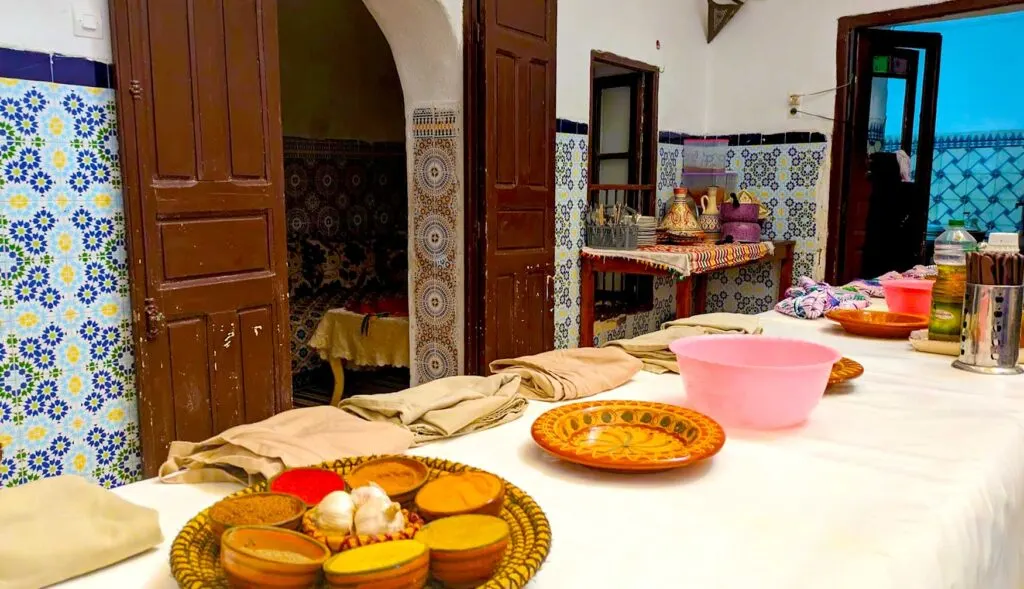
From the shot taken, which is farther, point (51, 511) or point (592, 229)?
point (592, 229)

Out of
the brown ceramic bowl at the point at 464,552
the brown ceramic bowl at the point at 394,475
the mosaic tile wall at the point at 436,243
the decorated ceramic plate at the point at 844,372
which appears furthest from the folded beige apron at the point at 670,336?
the mosaic tile wall at the point at 436,243

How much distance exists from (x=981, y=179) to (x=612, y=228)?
15.8 feet

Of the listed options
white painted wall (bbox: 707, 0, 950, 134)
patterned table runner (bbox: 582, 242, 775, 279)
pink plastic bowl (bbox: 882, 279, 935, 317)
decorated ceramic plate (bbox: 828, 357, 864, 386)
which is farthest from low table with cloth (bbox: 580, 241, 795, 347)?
decorated ceramic plate (bbox: 828, 357, 864, 386)

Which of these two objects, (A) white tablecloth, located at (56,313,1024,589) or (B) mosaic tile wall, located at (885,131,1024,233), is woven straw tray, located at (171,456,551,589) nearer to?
(A) white tablecloth, located at (56,313,1024,589)

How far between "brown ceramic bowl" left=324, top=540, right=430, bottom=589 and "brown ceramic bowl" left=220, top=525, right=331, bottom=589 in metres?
0.02

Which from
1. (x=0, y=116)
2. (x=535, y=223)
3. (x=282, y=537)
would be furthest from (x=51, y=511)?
(x=535, y=223)

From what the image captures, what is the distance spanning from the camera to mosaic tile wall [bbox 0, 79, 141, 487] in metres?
2.27

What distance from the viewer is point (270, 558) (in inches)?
29.2

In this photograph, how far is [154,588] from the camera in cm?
82

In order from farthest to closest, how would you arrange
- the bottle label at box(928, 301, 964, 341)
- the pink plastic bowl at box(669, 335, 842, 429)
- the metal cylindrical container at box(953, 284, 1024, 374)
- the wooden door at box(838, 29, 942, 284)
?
the wooden door at box(838, 29, 942, 284) < the bottle label at box(928, 301, 964, 341) < the metal cylindrical container at box(953, 284, 1024, 374) < the pink plastic bowl at box(669, 335, 842, 429)

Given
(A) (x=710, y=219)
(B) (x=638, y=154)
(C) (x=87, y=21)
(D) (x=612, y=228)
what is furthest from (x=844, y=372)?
(B) (x=638, y=154)

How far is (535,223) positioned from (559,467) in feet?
9.83

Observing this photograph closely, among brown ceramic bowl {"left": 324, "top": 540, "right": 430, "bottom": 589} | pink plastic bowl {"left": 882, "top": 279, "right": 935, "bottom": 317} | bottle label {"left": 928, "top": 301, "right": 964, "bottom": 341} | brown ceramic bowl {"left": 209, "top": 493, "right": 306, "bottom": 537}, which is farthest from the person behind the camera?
pink plastic bowl {"left": 882, "top": 279, "right": 935, "bottom": 317}

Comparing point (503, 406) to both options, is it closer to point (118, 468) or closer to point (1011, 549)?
point (1011, 549)
